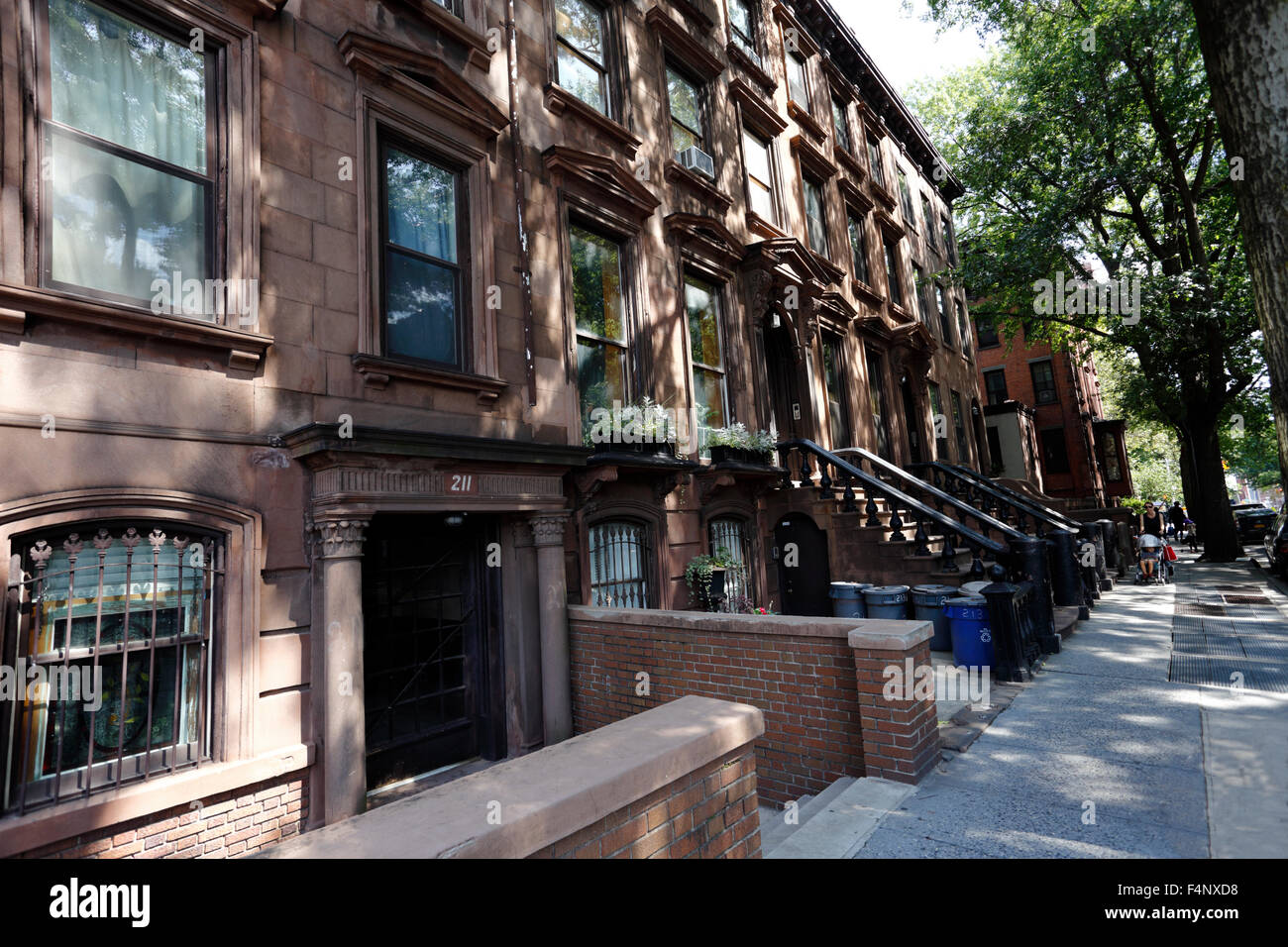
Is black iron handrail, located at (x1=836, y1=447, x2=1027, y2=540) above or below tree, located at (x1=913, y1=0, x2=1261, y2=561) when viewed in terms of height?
below

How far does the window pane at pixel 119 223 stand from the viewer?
14.1ft

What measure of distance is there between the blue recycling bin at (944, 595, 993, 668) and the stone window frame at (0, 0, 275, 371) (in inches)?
297

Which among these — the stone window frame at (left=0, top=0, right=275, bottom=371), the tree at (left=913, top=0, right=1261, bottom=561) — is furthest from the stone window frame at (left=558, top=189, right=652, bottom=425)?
the tree at (left=913, top=0, right=1261, bottom=561)

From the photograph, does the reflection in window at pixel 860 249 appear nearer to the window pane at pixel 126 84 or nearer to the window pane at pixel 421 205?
the window pane at pixel 421 205

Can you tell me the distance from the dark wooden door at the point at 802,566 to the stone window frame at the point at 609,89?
6.44 m

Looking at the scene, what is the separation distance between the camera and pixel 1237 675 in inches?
245

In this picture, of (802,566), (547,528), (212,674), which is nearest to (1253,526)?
(802,566)

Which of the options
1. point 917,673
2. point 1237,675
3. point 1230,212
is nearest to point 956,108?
point 1230,212

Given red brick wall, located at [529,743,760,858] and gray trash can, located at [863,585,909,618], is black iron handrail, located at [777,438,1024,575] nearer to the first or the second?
gray trash can, located at [863,585,909,618]

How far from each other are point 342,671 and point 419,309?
3570mm

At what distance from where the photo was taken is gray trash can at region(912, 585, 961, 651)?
823 cm

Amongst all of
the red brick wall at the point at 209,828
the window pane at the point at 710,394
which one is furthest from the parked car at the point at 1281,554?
the red brick wall at the point at 209,828

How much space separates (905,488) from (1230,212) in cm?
1554
